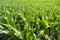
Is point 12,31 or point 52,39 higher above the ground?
point 12,31

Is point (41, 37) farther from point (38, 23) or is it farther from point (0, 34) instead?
point (0, 34)

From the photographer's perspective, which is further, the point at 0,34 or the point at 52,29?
the point at 52,29

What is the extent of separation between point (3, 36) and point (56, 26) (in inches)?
27.2

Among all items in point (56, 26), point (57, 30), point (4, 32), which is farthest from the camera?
point (56, 26)

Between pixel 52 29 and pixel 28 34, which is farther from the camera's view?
pixel 52 29

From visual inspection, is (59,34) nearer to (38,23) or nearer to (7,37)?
(38,23)

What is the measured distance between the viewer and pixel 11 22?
208 centimetres

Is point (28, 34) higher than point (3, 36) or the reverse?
higher

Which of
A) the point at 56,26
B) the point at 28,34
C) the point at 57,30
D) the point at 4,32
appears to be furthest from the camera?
the point at 56,26

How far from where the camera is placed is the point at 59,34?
1892 millimetres

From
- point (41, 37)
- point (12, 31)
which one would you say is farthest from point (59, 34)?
point (12, 31)

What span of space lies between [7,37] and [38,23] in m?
0.46


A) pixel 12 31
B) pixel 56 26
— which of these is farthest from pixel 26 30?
pixel 56 26

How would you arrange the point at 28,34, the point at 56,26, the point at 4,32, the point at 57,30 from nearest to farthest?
the point at 28,34
the point at 4,32
the point at 57,30
the point at 56,26
